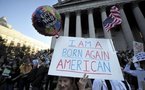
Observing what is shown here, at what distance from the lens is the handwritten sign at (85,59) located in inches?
112

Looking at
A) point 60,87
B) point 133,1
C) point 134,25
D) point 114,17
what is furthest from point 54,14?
point 134,25

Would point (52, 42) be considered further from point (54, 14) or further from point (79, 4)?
point (54, 14)

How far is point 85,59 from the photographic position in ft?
9.91

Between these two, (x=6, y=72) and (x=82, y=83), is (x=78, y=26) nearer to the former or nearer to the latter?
(x=6, y=72)

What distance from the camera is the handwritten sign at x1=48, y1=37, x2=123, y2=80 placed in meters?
2.85

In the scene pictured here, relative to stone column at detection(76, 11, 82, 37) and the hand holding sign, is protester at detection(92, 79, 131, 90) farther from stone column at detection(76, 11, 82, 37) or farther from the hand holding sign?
stone column at detection(76, 11, 82, 37)

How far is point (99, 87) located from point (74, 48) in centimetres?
75

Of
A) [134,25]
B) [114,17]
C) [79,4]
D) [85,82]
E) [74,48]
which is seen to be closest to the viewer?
[85,82]

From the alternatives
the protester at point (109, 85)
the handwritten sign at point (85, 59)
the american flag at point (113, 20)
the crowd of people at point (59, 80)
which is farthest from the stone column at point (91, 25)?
the protester at point (109, 85)

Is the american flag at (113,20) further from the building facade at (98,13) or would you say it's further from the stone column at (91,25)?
the stone column at (91,25)

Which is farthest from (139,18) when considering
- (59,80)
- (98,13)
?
(59,80)

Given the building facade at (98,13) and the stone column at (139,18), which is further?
the building facade at (98,13)

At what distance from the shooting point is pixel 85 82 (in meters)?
2.68

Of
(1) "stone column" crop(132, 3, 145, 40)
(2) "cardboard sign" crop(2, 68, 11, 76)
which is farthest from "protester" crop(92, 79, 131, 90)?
(1) "stone column" crop(132, 3, 145, 40)
